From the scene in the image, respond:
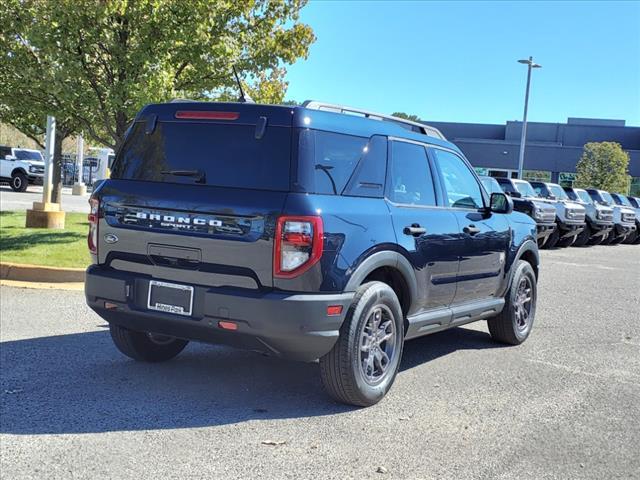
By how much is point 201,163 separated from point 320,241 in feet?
3.46

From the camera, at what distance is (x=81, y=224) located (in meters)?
14.0

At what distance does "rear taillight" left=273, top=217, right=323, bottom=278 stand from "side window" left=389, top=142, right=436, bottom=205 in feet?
3.39

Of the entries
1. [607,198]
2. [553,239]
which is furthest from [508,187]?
[607,198]

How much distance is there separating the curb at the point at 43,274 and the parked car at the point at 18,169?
23.7m

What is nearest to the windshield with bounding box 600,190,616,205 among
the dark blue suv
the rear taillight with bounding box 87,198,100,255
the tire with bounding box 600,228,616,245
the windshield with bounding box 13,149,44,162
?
the tire with bounding box 600,228,616,245

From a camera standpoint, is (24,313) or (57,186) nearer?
(24,313)

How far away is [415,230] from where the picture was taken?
484cm

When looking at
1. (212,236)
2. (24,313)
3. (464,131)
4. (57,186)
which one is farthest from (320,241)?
(464,131)

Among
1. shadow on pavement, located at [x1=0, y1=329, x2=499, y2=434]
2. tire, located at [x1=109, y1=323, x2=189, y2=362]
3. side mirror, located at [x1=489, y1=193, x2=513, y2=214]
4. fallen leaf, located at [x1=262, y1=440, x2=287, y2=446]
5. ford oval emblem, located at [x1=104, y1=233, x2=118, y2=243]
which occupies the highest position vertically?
side mirror, located at [x1=489, y1=193, x2=513, y2=214]

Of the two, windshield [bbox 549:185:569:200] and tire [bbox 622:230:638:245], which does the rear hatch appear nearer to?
windshield [bbox 549:185:569:200]

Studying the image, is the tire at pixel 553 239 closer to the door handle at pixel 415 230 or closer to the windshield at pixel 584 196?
the windshield at pixel 584 196

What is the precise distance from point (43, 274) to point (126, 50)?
4083mm

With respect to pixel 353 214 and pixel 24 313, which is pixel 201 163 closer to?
pixel 353 214

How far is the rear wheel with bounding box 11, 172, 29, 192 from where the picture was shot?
30.1m
